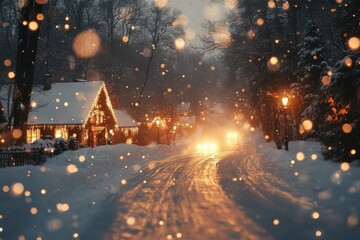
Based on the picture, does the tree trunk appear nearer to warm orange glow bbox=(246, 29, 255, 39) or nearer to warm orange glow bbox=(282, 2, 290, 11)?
warm orange glow bbox=(246, 29, 255, 39)

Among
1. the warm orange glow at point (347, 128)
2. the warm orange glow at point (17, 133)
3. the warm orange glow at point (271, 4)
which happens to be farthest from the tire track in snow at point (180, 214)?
the warm orange glow at point (271, 4)

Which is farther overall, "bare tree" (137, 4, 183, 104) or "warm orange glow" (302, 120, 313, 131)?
"bare tree" (137, 4, 183, 104)

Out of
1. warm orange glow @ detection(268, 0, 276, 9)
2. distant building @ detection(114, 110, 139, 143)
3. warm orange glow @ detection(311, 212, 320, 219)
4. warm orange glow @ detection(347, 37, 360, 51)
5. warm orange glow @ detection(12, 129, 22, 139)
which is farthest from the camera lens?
distant building @ detection(114, 110, 139, 143)

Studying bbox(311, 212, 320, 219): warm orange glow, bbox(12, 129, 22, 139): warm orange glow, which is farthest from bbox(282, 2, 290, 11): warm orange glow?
bbox(311, 212, 320, 219): warm orange glow

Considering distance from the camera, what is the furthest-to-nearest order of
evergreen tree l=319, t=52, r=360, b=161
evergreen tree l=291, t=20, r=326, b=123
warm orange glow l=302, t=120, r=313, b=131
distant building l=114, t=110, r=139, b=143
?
1. distant building l=114, t=110, r=139, b=143
2. evergreen tree l=291, t=20, r=326, b=123
3. warm orange glow l=302, t=120, r=313, b=131
4. evergreen tree l=319, t=52, r=360, b=161

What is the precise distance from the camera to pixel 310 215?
33.6 ft

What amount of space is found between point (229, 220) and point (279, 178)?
765cm

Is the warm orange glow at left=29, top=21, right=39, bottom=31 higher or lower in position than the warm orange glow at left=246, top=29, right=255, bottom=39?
lower

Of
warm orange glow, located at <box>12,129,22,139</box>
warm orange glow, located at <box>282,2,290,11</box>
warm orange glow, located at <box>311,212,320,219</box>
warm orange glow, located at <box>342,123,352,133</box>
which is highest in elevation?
warm orange glow, located at <box>282,2,290,11</box>

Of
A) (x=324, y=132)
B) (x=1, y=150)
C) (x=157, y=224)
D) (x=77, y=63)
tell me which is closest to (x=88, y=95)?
(x=77, y=63)

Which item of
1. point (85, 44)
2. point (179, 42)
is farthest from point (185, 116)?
point (85, 44)

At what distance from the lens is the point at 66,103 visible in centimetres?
3619

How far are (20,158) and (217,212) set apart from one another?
33.8ft

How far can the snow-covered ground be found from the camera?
32.3 ft
